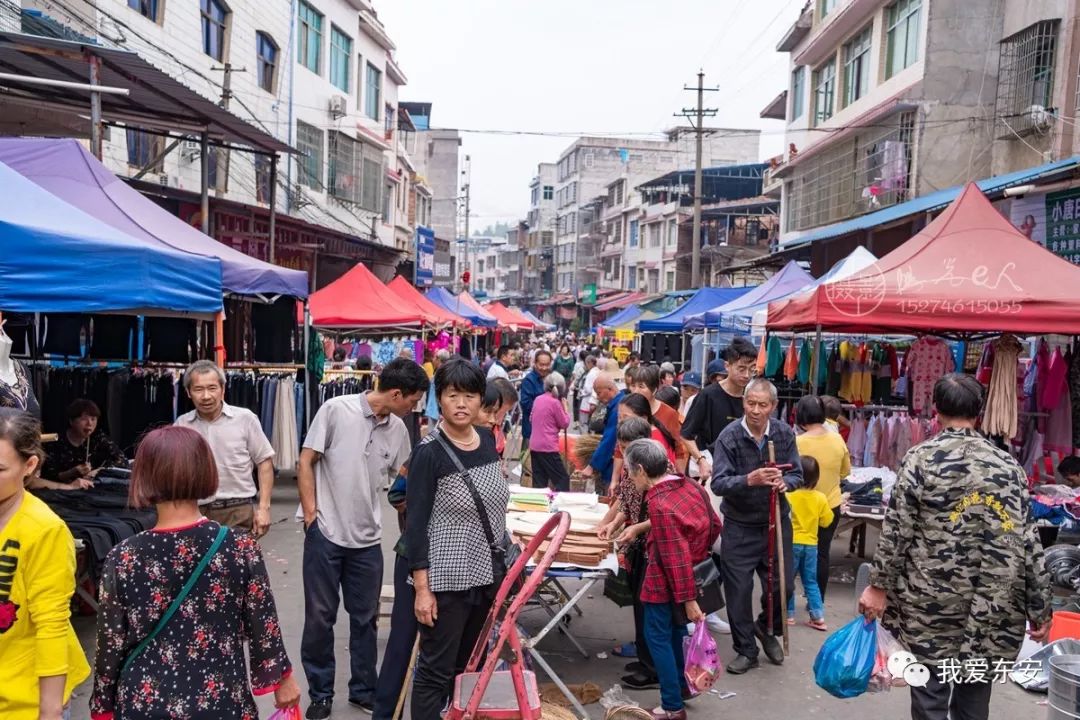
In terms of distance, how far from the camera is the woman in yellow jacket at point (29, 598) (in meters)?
2.56

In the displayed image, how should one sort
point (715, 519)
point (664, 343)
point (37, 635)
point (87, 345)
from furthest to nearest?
1. point (664, 343)
2. point (87, 345)
3. point (715, 519)
4. point (37, 635)

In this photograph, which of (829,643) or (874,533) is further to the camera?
(874,533)

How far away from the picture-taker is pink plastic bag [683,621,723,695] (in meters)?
4.85

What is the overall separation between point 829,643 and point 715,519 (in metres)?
1.03

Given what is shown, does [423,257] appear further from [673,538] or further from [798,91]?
[673,538]

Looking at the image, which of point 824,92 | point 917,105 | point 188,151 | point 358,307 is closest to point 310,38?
point 188,151

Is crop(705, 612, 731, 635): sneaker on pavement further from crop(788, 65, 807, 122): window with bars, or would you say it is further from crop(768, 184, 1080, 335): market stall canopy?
crop(788, 65, 807, 122): window with bars

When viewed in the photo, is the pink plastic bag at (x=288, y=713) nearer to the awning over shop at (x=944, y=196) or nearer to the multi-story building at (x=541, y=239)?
the awning over shop at (x=944, y=196)

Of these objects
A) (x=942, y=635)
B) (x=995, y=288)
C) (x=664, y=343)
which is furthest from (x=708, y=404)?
(x=664, y=343)

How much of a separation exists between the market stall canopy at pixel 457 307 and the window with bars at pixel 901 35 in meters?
12.3

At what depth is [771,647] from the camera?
225 inches

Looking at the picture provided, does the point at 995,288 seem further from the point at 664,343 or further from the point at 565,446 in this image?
the point at 664,343

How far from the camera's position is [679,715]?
15.2 feet

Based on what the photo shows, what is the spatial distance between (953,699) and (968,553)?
70cm
